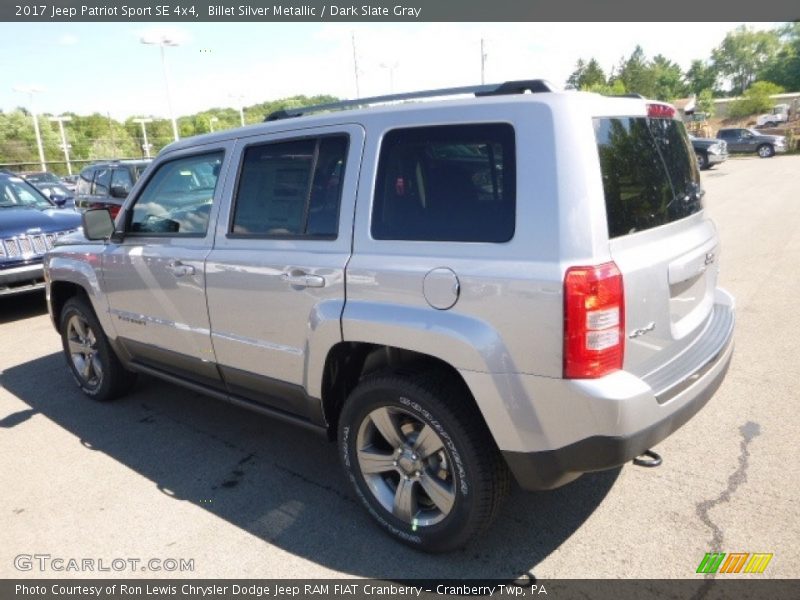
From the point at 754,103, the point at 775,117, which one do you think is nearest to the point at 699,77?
the point at 754,103

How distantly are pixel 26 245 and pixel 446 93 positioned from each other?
248 inches

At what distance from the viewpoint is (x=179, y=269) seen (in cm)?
340

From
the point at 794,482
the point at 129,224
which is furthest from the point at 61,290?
the point at 794,482

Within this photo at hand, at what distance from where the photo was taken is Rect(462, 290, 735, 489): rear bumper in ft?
6.71

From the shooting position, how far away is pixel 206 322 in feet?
11.0

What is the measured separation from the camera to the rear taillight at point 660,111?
2543 mm

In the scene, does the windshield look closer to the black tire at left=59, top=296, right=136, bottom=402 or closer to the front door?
the black tire at left=59, top=296, right=136, bottom=402

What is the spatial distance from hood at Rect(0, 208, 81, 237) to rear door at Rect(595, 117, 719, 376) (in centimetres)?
718

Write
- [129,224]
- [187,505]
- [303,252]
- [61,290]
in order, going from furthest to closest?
[61,290], [129,224], [187,505], [303,252]

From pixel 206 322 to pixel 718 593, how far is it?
2.87m

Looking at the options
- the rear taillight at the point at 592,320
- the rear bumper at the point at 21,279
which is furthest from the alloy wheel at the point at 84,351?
the rear taillight at the point at 592,320

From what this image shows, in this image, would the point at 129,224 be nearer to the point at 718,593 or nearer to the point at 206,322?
the point at 206,322

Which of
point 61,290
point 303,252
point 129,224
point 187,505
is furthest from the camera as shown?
point 61,290

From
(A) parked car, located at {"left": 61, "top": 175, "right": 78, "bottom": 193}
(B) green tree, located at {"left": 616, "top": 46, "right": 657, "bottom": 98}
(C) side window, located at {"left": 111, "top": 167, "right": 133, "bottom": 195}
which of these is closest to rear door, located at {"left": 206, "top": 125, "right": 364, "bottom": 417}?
(C) side window, located at {"left": 111, "top": 167, "right": 133, "bottom": 195}
